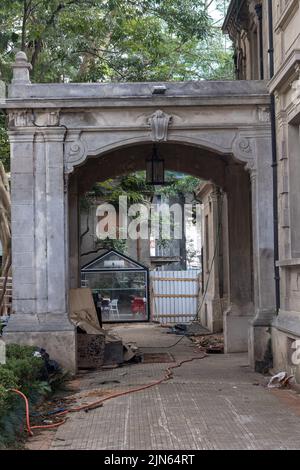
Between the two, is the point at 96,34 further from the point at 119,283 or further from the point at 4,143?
the point at 119,283

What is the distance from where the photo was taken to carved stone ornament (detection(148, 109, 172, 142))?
525 inches

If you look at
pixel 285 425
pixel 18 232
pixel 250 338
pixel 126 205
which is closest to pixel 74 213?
pixel 18 232

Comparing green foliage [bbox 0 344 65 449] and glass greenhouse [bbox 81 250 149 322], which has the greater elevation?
glass greenhouse [bbox 81 250 149 322]

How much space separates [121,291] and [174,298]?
2447 millimetres

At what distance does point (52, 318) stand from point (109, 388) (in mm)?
2087

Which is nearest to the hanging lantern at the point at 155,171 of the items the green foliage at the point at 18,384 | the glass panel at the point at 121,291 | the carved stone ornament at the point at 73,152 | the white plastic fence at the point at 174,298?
the carved stone ornament at the point at 73,152

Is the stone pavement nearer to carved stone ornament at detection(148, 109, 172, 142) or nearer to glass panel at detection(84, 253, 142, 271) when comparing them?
carved stone ornament at detection(148, 109, 172, 142)

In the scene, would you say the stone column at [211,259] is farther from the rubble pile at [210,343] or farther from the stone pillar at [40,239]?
the stone pillar at [40,239]

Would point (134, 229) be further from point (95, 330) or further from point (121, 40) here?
point (95, 330)

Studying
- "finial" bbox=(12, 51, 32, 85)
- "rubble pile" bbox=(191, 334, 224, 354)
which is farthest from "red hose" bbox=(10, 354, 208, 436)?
"finial" bbox=(12, 51, 32, 85)

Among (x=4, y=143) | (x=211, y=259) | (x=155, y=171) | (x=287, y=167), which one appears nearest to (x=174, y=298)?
(x=211, y=259)

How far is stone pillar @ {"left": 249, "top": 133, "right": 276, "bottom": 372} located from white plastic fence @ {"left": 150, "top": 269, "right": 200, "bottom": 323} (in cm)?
1403

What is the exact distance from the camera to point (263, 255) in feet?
43.6

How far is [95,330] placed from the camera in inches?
573
